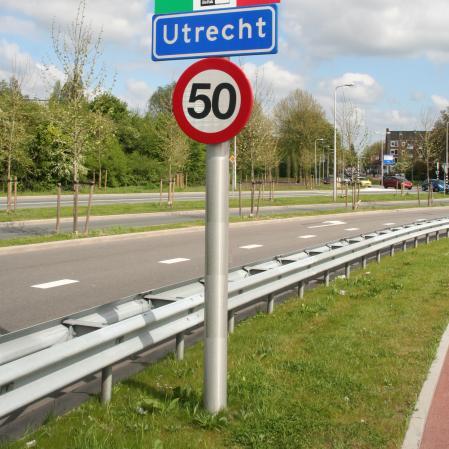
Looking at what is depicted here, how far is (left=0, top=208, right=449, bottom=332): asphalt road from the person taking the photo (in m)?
8.30

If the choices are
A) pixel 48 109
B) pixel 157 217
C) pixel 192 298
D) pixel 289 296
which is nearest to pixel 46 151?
pixel 157 217

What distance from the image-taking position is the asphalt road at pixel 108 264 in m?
8.30

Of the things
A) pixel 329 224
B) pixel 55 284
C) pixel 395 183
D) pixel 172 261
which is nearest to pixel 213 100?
pixel 55 284

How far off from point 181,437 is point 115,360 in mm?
740

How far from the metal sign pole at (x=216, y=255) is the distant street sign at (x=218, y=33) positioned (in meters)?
0.60

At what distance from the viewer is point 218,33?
3881 millimetres

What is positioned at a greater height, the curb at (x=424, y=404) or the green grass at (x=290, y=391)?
the green grass at (x=290, y=391)

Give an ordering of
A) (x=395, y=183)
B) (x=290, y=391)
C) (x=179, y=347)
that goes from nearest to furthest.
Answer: (x=290, y=391)
(x=179, y=347)
(x=395, y=183)

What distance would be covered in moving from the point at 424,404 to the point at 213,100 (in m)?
2.59

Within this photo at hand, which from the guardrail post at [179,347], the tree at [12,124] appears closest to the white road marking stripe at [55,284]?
the guardrail post at [179,347]

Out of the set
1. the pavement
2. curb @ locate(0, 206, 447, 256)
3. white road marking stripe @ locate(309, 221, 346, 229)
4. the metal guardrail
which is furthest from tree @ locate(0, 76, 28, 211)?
the metal guardrail

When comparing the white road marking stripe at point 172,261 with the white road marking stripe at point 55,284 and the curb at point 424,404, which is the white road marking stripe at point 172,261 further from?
the curb at point 424,404

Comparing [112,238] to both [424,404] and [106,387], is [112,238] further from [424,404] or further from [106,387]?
[424,404]

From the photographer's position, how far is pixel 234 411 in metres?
4.12
